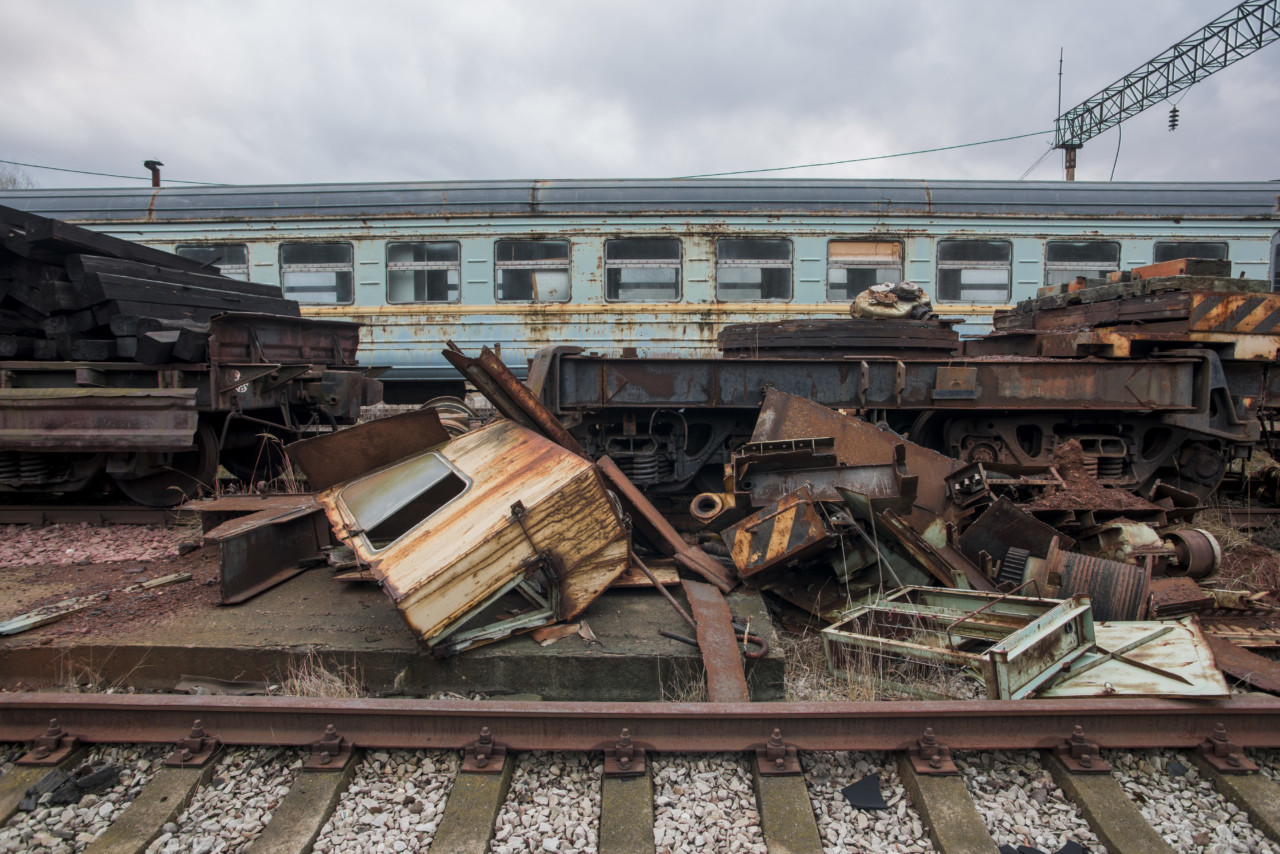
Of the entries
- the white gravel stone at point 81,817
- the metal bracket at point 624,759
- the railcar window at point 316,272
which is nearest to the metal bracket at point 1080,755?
the metal bracket at point 624,759

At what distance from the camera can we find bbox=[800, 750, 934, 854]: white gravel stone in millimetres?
2090

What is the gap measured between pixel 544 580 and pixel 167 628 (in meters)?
1.96

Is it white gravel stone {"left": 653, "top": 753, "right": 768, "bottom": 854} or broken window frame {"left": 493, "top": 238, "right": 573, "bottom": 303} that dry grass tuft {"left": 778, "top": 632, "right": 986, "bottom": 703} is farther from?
broken window frame {"left": 493, "top": 238, "right": 573, "bottom": 303}

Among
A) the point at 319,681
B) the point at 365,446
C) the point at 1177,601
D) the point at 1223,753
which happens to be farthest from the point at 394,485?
the point at 1177,601

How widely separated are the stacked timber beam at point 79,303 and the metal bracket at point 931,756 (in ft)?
21.7

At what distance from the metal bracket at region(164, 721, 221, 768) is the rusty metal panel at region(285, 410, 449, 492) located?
1.79 m

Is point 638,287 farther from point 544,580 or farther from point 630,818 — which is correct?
point 630,818

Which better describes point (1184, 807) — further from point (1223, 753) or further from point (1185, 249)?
point (1185, 249)

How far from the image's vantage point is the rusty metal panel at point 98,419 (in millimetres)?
5684

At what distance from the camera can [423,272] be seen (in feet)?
29.4

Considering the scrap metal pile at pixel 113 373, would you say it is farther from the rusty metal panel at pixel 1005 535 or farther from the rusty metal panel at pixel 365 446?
the rusty metal panel at pixel 1005 535

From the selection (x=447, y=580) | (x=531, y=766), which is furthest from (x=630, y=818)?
(x=447, y=580)

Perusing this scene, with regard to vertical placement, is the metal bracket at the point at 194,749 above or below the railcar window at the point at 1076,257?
below

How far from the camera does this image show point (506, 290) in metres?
8.88
